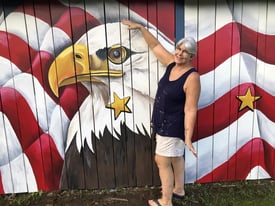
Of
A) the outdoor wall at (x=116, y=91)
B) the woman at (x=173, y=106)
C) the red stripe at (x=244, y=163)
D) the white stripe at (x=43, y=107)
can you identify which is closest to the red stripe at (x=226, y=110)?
the outdoor wall at (x=116, y=91)

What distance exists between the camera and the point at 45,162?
364 cm

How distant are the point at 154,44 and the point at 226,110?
0.94 m

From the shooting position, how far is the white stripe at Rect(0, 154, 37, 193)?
3.62 meters

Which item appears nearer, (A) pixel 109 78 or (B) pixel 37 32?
(B) pixel 37 32

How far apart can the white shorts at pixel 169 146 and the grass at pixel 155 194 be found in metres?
0.59

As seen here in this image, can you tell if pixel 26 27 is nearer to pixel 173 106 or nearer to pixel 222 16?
pixel 173 106

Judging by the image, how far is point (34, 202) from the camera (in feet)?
12.0

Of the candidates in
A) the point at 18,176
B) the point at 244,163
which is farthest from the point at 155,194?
the point at 18,176

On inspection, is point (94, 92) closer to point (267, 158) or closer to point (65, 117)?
point (65, 117)

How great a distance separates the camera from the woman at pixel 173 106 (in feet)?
10.0

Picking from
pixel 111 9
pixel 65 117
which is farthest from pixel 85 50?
pixel 65 117

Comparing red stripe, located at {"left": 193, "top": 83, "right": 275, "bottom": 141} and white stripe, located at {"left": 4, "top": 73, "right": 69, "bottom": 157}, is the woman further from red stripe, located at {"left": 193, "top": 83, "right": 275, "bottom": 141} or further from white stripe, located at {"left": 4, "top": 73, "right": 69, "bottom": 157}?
white stripe, located at {"left": 4, "top": 73, "right": 69, "bottom": 157}

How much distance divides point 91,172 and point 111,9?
1.53m

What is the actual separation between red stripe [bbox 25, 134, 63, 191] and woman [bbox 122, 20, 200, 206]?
96cm
